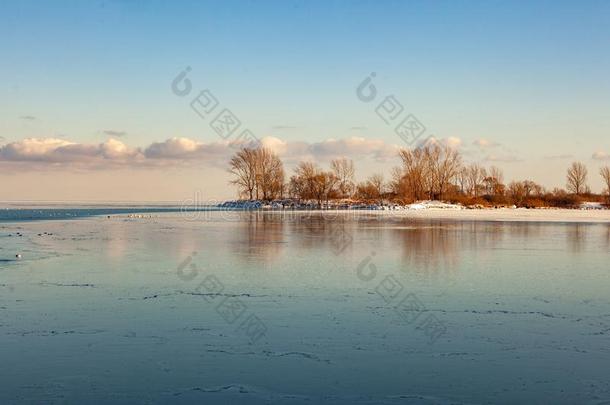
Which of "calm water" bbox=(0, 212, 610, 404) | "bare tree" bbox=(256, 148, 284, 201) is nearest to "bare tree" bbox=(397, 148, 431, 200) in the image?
"bare tree" bbox=(256, 148, 284, 201)

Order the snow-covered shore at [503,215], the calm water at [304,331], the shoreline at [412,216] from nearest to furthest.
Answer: the calm water at [304,331] < the shoreline at [412,216] < the snow-covered shore at [503,215]

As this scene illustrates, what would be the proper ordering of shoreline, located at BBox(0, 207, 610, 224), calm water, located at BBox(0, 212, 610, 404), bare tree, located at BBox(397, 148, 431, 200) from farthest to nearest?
bare tree, located at BBox(397, 148, 431, 200)
shoreline, located at BBox(0, 207, 610, 224)
calm water, located at BBox(0, 212, 610, 404)

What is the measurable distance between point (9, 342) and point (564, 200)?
74.1 metres

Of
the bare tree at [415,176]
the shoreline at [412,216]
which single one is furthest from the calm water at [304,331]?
the bare tree at [415,176]

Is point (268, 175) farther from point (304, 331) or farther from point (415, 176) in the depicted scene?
point (304, 331)

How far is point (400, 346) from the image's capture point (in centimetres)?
567

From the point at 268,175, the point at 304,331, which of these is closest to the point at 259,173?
the point at 268,175

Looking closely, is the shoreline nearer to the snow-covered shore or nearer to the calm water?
the snow-covered shore

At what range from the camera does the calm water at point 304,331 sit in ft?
14.6

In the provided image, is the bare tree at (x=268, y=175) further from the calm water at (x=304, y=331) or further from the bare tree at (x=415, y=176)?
the calm water at (x=304, y=331)

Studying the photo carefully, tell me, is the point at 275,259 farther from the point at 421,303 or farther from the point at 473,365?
the point at 473,365

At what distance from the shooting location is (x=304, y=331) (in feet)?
20.2

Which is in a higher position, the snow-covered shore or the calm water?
the snow-covered shore

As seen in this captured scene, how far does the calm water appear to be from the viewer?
4.44m
